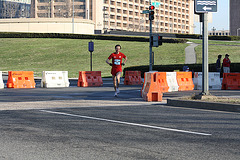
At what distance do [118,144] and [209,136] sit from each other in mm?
1760

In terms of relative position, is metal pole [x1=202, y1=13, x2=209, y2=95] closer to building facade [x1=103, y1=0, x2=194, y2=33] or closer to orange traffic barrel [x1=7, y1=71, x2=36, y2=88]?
orange traffic barrel [x1=7, y1=71, x2=36, y2=88]

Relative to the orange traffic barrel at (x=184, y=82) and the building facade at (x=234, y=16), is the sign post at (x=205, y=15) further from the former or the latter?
the building facade at (x=234, y=16)

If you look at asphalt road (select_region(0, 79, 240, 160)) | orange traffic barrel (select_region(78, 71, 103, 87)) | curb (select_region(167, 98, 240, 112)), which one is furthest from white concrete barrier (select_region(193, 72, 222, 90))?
asphalt road (select_region(0, 79, 240, 160))

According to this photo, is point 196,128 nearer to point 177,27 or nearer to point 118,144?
point 118,144

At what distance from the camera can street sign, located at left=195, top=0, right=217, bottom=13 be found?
45.3 feet

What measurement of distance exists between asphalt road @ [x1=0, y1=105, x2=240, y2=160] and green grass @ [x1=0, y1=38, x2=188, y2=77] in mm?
33114

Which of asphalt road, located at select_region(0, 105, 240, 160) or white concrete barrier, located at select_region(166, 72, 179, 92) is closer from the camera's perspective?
asphalt road, located at select_region(0, 105, 240, 160)

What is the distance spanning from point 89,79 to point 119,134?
1810 centimetres

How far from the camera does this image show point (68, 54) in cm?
A: 5734

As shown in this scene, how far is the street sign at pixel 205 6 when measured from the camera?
45.3 feet

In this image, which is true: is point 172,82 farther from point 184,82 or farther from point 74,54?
point 74,54

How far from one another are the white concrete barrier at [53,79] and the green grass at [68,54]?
18.4 m

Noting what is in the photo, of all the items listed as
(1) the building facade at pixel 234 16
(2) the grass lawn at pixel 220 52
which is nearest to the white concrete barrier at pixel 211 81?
(2) the grass lawn at pixel 220 52

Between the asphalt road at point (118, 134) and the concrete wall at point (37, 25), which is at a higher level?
the concrete wall at point (37, 25)
